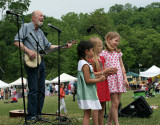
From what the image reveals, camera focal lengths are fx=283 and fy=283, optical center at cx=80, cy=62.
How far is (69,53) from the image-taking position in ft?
173

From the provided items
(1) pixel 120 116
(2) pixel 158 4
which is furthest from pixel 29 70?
(2) pixel 158 4

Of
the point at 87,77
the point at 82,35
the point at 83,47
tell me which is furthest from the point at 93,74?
the point at 82,35

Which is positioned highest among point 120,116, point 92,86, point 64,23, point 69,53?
point 64,23

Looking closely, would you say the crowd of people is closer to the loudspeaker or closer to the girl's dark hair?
the girl's dark hair

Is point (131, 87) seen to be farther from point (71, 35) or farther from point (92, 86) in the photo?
point (92, 86)

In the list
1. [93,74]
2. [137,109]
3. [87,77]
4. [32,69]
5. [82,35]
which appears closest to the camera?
[87,77]

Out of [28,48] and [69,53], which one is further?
[69,53]

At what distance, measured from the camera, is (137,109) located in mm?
6926

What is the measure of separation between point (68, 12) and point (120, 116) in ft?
236

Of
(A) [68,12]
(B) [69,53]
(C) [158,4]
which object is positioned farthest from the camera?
(C) [158,4]

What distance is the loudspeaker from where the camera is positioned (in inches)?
268

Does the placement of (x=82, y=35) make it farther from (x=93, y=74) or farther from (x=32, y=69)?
(x=93, y=74)

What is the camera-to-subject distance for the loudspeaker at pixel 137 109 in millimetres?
6806

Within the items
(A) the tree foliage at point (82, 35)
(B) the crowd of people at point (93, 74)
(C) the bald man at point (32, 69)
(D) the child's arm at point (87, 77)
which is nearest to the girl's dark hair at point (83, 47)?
(B) the crowd of people at point (93, 74)
